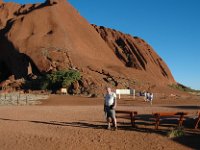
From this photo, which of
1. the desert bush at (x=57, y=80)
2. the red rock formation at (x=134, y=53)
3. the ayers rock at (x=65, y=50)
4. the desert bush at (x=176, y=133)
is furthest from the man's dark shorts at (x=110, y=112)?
the red rock formation at (x=134, y=53)

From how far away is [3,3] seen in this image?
108500 millimetres

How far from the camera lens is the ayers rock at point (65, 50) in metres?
67.0

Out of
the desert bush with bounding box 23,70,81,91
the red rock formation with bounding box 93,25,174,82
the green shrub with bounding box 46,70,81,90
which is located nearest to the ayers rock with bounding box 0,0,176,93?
the red rock formation with bounding box 93,25,174,82

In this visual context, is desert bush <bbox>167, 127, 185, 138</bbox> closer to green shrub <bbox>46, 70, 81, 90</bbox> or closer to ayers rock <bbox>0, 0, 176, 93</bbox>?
ayers rock <bbox>0, 0, 176, 93</bbox>

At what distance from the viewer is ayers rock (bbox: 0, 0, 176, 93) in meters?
67.0

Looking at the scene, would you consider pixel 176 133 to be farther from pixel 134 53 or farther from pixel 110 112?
pixel 134 53

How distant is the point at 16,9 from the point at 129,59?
3343 cm

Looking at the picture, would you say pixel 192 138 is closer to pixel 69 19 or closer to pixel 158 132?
pixel 158 132

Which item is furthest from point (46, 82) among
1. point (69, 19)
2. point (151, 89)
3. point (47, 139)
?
point (47, 139)

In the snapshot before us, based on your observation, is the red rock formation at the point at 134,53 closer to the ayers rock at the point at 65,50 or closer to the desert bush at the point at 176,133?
the ayers rock at the point at 65,50

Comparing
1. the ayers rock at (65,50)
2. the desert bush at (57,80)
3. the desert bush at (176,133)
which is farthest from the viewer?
the ayers rock at (65,50)

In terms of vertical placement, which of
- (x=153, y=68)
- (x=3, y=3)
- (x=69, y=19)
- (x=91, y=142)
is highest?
(x=3, y=3)

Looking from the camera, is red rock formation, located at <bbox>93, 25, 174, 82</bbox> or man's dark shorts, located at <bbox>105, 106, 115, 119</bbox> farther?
red rock formation, located at <bbox>93, 25, 174, 82</bbox>

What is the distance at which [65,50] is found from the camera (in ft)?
→ 232
